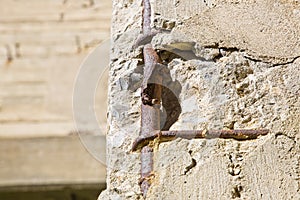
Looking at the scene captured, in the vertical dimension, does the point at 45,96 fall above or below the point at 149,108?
below

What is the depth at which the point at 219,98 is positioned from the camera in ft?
3.15

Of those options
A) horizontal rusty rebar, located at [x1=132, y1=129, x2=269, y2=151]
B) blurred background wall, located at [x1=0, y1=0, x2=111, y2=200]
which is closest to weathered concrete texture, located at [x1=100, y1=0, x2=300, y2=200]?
horizontal rusty rebar, located at [x1=132, y1=129, x2=269, y2=151]

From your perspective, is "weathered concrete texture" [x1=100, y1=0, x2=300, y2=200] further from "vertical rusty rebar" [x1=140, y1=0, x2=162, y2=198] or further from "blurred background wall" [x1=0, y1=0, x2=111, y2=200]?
"blurred background wall" [x1=0, y1=0, x2=111, y2=200]

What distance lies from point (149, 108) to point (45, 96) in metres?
Answer: 2.40

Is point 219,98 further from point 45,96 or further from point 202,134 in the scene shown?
point 45,96

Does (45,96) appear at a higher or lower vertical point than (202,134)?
lower

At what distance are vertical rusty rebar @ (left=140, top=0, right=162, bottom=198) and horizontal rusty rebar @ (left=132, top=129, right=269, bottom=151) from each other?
1 cm

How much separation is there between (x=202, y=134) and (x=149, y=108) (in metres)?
0.10

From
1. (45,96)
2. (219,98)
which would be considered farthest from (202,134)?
(45,96)

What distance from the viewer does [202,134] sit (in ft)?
3.08

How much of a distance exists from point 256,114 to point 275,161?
0.27ft

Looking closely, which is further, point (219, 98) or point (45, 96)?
point (45, 96)

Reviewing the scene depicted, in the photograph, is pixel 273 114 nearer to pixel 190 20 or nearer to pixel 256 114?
pixel 256 114

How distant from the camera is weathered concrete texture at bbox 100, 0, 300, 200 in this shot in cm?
90
